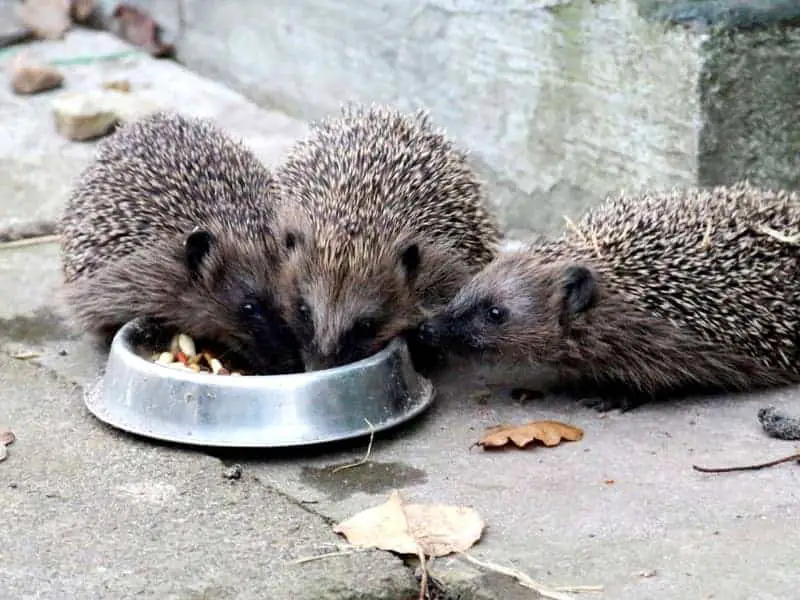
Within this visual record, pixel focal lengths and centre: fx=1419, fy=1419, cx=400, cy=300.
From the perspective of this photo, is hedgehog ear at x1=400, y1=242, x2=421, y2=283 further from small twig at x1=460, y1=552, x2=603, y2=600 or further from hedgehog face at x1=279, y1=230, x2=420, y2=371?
small twig at x1=460, y1=552, x2=603, y2=600

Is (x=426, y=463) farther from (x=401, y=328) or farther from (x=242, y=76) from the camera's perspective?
(x=242, y=76)

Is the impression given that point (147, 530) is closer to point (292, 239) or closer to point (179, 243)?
point (292, 239)

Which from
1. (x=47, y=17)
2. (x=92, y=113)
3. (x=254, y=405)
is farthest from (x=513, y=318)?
(x=47, y=17)

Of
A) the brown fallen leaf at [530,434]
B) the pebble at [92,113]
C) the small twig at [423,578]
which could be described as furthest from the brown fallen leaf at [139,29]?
the small twig at [423,578]

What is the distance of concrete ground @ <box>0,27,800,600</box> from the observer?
13.2 ft

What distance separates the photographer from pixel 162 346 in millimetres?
6047

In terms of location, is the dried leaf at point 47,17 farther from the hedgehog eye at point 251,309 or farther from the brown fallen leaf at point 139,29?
the hedgehog eye at point 251,309

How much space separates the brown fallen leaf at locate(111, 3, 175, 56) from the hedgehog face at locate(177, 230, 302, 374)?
4688mm

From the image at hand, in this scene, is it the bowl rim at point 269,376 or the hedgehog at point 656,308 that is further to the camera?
the hedgehog at point 656,308

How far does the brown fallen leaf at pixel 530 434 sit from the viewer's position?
5.08 metres

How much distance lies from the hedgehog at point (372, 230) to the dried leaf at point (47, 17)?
450 cm

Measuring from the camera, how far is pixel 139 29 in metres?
10.4

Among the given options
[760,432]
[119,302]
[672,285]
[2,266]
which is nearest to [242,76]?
[2,266]

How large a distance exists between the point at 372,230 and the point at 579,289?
861 millimetres
